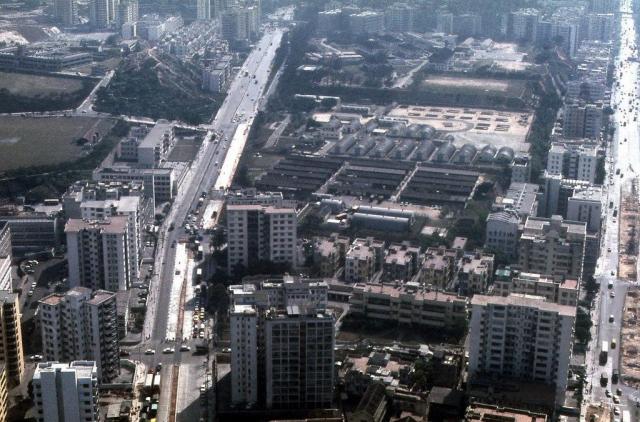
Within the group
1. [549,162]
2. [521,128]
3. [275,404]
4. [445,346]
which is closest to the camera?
[275,404]

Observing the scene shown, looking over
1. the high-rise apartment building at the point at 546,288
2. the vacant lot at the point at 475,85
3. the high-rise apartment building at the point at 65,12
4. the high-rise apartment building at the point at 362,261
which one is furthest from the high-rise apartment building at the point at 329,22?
the high-rise apartment building at the point at 546,288

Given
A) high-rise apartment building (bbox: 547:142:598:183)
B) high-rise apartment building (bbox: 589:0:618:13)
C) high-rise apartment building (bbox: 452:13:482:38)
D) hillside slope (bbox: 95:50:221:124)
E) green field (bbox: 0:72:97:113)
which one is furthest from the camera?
high-rise apartment building (bbox: 589:0:618:13)

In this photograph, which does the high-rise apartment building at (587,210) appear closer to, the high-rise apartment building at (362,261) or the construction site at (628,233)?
the construction site at (628,233)

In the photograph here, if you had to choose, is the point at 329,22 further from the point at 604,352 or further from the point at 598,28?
the point at 604,352

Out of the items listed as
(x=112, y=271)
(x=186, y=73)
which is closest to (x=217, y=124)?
(x=186, y=73)

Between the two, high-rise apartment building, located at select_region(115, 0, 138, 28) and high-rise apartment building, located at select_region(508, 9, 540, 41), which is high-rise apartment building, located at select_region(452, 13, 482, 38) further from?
high-rise apartment building, located at select_region(115, 0, 138, 28)

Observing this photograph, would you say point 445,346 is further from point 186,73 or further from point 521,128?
point 186,73

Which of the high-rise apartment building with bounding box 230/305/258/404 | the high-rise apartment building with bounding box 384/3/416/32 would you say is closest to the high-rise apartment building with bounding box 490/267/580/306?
the high-rise apartment building with bounding box 230/305/258/404

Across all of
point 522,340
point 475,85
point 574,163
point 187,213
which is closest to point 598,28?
point 475,85
